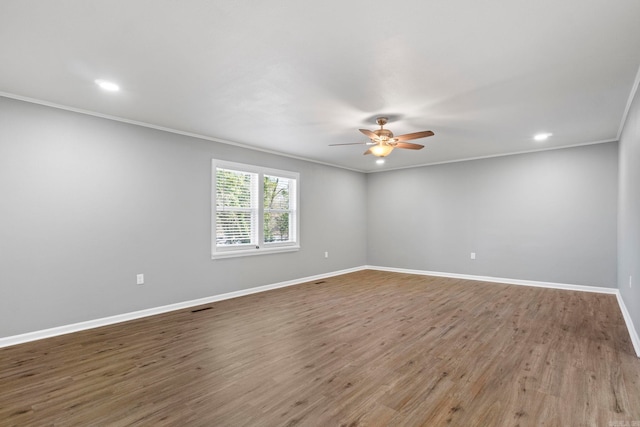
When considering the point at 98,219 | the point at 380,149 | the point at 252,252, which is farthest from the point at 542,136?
the point at 98,219

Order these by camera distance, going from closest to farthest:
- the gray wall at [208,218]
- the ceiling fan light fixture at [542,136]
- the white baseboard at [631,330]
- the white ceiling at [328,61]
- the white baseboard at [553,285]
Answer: the white ceiling at [328,61] → the white baseboard at [631,330] → the white baseboard at [553,285] → the gray wall at [208,218] → the ceiling fan light fixture at [542,136]

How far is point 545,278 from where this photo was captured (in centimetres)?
577

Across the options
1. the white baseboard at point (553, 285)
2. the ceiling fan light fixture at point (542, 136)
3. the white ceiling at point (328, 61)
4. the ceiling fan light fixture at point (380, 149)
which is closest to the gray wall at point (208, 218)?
the white baseboard at point (553, 285)

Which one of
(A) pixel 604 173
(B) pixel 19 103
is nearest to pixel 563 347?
(A) pixel 604 173

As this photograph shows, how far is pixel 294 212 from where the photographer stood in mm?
6324

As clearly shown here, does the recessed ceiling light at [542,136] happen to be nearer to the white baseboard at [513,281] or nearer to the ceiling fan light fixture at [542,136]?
the ceiling fan light fixture at [542,136]

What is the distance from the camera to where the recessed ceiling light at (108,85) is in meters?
2.98

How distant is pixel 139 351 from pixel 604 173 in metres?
7.14

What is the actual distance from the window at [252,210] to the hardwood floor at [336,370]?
1.30 meters

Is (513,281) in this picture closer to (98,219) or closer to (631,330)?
(631,330)

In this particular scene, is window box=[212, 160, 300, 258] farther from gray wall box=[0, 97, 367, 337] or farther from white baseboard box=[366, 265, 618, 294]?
white baseboard box=[366, 265, 618, 294]

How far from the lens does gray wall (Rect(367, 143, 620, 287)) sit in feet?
17.5

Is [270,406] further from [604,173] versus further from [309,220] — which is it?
[604,173]

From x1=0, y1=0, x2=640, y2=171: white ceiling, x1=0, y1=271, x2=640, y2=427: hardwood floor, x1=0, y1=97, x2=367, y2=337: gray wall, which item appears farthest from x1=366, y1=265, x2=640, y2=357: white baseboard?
x1=0, y1=97, x2=367, y2=337: gray wall
